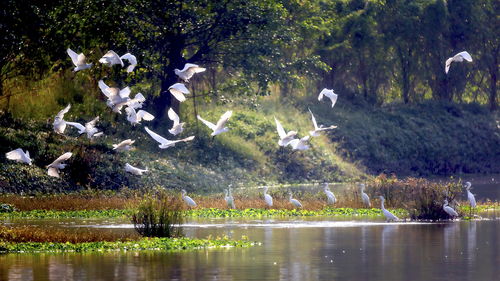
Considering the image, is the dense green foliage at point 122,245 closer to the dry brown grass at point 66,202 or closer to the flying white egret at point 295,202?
the dry brown grass at point 66,202

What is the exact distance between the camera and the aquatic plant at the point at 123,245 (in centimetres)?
2661

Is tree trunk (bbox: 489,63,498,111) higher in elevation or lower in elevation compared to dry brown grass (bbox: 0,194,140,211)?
higher

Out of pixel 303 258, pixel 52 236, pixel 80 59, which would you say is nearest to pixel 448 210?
pixel 303 258

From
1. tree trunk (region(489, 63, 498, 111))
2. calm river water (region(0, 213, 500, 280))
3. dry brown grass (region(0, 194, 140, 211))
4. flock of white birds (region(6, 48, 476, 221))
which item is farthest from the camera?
tree trunk (region(489, 63, 498, 111))

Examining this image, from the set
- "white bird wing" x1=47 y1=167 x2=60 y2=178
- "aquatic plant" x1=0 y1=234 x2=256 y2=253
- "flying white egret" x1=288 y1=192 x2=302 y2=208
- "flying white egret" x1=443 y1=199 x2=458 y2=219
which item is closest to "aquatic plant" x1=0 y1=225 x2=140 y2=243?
"aquatic plant" x1=0 y1=234 x2=256 y2=253

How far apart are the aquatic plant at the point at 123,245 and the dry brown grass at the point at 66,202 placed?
9.24m

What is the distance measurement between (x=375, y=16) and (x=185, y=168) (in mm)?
28500

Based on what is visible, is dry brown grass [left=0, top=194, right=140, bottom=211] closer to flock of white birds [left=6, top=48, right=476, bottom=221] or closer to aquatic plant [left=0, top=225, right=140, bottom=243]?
flock of white birds [left=6, top=48, right=476, bottom=221]

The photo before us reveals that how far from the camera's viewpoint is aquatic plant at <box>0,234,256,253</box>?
2661cm

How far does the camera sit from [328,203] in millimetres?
41156

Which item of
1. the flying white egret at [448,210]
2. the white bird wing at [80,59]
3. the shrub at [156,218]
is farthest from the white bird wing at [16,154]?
the flying white egret at [448,210]

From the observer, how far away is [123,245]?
89.6 feet

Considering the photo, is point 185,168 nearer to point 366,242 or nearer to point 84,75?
point 84,75

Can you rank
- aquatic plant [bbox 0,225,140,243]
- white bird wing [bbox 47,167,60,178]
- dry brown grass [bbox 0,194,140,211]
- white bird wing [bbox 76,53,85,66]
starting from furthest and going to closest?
dry brown grass [bbox 0,194,140,211] → white bird wing [bbox 47,167,60,178] → white bird wing [bbox 76,53,85,66] → aquatic plant [bbox 0,225,140,243]
